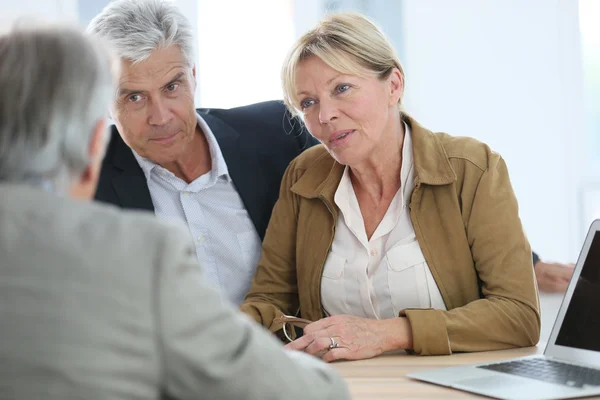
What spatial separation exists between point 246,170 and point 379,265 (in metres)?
0.65

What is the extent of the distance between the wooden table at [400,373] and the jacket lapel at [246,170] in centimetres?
80

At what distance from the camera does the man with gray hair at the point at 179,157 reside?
2.45m

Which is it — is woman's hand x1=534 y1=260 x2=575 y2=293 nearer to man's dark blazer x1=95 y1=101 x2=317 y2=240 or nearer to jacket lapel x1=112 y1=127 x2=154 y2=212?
man's dark blazer x1=95 y1=101 x2=317 y2=240

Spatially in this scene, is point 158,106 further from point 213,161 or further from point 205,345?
point 205,345

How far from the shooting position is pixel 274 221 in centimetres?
245

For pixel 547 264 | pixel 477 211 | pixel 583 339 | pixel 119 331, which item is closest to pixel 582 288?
pixel 583 339

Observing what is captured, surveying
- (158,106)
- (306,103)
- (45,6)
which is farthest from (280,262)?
(45,6)

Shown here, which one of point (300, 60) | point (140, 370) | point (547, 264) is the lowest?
point (547, 264)

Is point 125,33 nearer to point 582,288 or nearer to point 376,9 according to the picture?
point 582,288

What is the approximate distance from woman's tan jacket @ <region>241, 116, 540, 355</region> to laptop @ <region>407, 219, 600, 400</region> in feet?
0.63

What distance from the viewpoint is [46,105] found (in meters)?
1.03

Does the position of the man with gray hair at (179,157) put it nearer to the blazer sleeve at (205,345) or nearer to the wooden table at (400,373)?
the wooden table at (400,373)

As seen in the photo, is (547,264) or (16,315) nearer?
(16,315)

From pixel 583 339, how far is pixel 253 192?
1200mm
